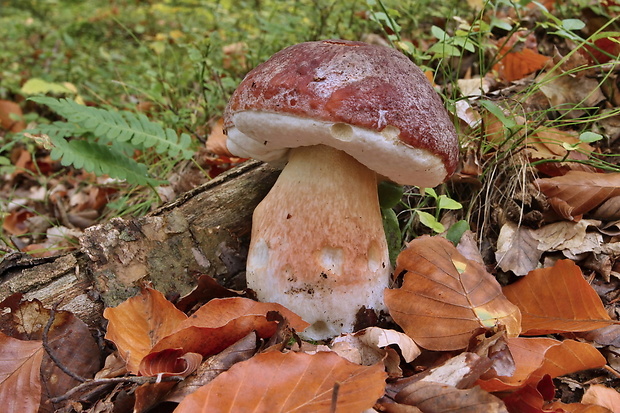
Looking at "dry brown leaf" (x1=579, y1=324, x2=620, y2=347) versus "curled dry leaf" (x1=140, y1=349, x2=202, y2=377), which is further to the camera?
"dry brown leaf" (x1=579, y1=324, x2=620, y2=347)

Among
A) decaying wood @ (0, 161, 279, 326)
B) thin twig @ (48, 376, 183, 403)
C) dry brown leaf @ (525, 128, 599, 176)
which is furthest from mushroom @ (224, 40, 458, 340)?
dry brown leaf @ (525, 128, 599, 176)

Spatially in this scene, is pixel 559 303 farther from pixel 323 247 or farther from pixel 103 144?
pixel 103 144

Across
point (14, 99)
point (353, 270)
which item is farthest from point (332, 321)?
point (14, 99)

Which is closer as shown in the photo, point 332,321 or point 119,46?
point 332,321

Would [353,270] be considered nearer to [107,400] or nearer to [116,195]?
[107,400]

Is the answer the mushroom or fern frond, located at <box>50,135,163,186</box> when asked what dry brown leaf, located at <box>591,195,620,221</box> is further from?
fern frond, located at <box>50,135,163,186</box>

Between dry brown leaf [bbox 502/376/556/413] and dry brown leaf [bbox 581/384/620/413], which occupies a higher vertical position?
dry brown leaf [bbox 502/376/556/413]

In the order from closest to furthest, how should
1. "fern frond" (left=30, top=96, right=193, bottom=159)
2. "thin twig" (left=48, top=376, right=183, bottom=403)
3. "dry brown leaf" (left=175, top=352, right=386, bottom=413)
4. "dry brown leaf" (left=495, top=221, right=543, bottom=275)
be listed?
1. "dry brown leaf" (left=175, top=352, right=386, bottom=413)
2. "thin twig" (left=48, top=376, right=183, bottom=403)
3. "dry brown leaf" (left=495, top=221, right=543, bottom=275)
4. "fern frond" (left=30, top=96, right=193, bottom=159)
